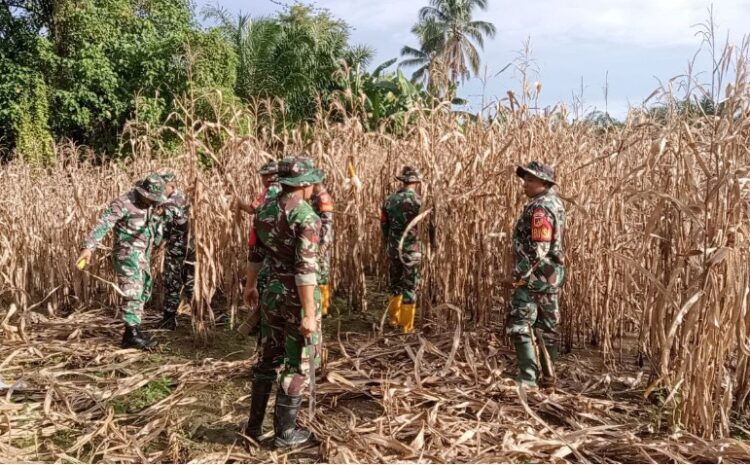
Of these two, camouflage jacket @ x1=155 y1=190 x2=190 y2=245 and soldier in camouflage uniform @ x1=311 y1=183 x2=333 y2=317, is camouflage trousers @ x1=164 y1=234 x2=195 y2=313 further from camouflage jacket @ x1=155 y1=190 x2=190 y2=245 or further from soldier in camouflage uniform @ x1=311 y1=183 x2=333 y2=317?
soldier in camouflage uniform @ x1=311 y1=183 x2=333 y2=317

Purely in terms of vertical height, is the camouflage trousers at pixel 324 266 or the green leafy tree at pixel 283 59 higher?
the green leafy tree at pixel 283 59

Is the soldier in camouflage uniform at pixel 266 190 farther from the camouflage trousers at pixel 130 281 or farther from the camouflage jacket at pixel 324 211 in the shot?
the camouflage trousers at pixel 130 281

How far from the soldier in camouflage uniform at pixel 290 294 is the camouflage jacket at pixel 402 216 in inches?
76.2

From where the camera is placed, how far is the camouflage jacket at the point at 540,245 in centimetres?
385

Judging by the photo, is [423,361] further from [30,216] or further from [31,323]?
[30,216]

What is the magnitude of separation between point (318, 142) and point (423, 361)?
8.44ft

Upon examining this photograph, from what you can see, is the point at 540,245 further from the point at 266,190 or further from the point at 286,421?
the point at 266,190

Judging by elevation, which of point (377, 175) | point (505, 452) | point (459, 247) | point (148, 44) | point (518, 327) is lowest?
point (505, 452)

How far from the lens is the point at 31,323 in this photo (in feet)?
18.3

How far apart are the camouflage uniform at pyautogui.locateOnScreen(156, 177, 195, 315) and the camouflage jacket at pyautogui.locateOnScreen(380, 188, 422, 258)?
1.79 m

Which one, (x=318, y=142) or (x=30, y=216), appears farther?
(x=30, y=216)

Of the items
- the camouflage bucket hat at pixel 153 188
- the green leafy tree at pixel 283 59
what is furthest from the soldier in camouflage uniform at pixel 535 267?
the green leafy tree at pixel 283 59

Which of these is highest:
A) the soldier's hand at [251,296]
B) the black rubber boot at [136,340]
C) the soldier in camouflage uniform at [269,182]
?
the soldier in camouflage uniform at [269,182]

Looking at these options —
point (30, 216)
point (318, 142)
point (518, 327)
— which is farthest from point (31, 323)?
point (518, 327)
